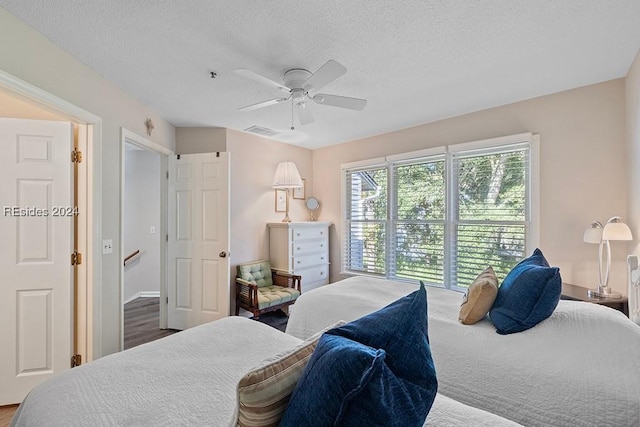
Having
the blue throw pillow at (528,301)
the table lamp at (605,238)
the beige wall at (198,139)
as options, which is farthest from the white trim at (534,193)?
the beige wall at (198,139)

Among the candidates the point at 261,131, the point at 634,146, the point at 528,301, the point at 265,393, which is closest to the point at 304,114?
the point at 261,131

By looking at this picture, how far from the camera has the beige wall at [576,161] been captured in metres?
2.49

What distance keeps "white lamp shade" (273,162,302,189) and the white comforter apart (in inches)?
107

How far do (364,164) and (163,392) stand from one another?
370cm

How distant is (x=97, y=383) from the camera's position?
1.11 m

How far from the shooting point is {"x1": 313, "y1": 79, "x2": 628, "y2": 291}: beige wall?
2486mm

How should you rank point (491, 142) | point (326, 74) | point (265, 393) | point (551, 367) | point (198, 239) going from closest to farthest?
point (265, 393) → point (551, 367) → point (326, 74) → point (491, 142) → point (198, 239)

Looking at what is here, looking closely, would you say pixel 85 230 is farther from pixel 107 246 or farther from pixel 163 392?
pixel 163 392

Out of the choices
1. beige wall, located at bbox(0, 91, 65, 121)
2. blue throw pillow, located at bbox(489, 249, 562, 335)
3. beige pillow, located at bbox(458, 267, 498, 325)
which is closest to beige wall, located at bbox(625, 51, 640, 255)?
blue throw pillow, located at bbox(489, 249, 562, 335)

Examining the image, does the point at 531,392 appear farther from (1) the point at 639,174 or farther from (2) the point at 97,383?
(1) the point at 639,174

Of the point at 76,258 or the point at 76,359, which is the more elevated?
the point at 76,258

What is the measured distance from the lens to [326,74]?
6.18ft

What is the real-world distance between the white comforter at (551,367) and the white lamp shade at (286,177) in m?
2.71

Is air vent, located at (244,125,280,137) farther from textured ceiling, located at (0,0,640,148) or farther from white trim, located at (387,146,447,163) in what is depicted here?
white trim, located at (387,146,447,163)
